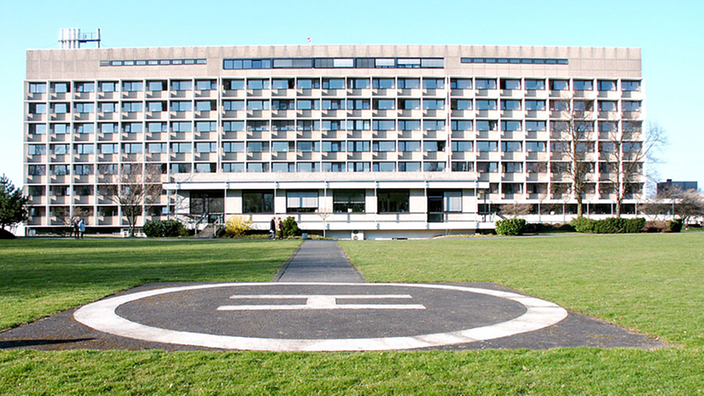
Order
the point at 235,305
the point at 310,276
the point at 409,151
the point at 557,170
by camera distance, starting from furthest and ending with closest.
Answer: the point at 409,151, the point at 557,170, the point at 310,276, the point at 235,305

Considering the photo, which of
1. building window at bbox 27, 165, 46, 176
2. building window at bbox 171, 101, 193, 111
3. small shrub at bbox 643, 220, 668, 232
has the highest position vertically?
building window at bbox 171, 101, 193, 111

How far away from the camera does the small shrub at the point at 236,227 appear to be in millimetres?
41875

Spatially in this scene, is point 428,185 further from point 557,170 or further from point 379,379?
point 379,379

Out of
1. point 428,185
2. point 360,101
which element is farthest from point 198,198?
point 360,101

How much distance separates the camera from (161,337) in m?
6.24

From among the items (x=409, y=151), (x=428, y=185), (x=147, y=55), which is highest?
(x=147, y=55)

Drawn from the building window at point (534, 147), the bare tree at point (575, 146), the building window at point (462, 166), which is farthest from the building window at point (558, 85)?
the building window at point (462, 166)

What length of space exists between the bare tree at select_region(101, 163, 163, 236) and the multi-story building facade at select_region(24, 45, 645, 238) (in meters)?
3.33

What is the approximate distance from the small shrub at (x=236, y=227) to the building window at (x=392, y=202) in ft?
38.8

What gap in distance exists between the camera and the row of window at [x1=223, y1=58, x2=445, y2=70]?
2734 inches

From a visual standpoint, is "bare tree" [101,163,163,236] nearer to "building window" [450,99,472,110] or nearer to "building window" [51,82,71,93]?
"building window" [51,82,71,93]

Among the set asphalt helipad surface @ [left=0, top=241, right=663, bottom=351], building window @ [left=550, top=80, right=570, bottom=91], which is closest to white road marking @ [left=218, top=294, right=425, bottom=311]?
asphalt helipad surface @ [left=0, top=241, right=663, bottom=351]

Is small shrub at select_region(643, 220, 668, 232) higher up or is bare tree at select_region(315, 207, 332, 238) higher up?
bare tree at select_region(315, 207, 332, 238)

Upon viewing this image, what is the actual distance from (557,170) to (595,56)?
19436mm
